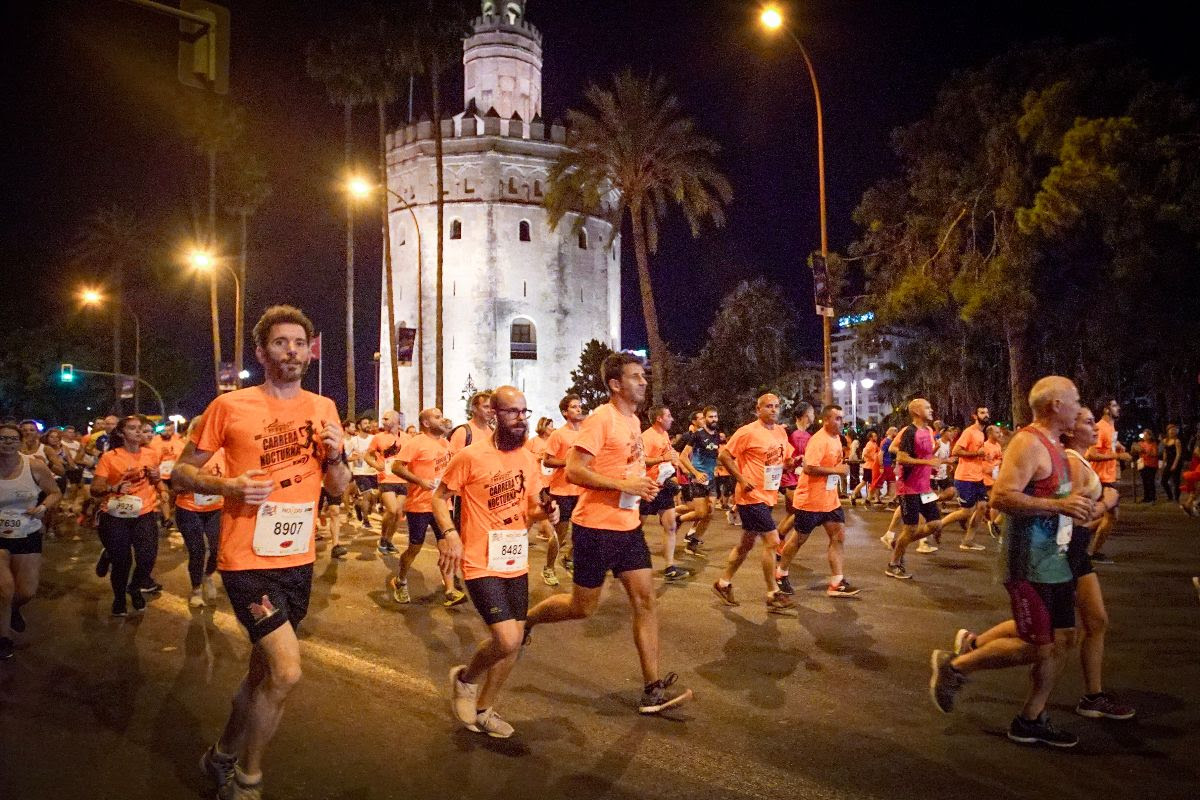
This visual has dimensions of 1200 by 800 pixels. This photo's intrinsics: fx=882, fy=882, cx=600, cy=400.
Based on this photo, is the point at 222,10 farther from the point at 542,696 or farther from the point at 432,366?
the point at 432,366

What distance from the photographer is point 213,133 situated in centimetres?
4491

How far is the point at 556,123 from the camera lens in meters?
58.6

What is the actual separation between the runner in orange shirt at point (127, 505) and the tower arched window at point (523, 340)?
Result: 4705 cm

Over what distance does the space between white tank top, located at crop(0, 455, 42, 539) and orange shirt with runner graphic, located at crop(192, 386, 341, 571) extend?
3.83m

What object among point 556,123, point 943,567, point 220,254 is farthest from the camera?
point 556,123

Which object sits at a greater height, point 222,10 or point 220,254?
point 220,254

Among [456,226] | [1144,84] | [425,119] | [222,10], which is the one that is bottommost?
[222,10]

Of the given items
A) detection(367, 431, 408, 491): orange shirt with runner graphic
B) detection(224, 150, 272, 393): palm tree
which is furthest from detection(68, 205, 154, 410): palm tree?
detection(367, 431, 408, 491): orange shirt with runner graphic

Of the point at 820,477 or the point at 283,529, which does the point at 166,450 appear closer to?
the point at 283,529

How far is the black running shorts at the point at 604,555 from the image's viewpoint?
561 centimetres

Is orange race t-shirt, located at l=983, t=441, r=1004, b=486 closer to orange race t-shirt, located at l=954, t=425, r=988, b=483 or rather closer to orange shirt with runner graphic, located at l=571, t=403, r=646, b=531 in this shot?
orange race t-shirt, located at l=954, t=425, r=988, b=483

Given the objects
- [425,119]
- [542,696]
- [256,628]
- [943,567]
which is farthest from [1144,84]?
[425,119]

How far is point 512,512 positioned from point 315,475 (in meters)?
1.31

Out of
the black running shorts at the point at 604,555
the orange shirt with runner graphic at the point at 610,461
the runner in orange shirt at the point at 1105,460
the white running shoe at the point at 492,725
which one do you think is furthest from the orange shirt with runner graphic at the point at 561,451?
the runner in orange shirt at the point at 1105,460
